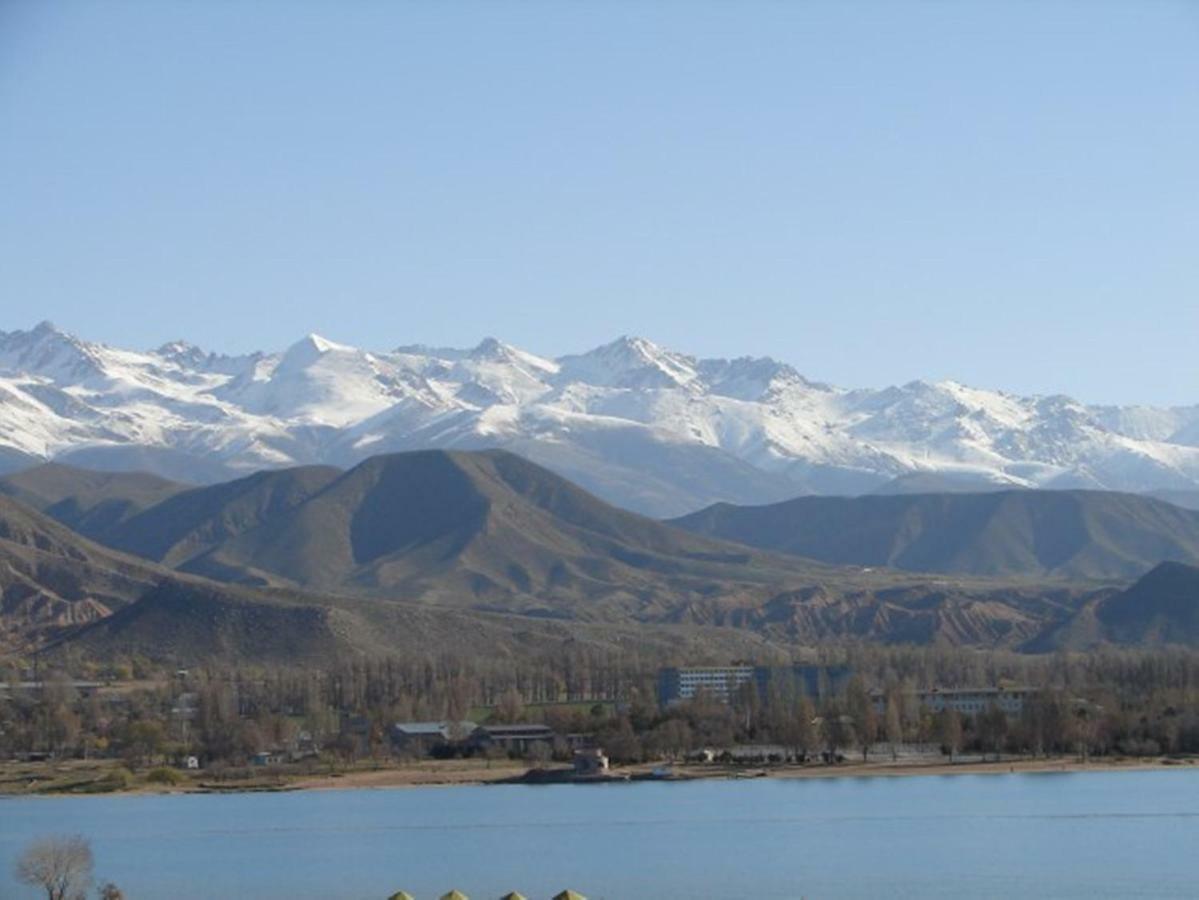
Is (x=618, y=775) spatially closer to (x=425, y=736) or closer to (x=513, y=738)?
(x=513, y=738)

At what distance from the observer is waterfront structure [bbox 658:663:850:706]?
156 meters

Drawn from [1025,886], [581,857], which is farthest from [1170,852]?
[581,857]

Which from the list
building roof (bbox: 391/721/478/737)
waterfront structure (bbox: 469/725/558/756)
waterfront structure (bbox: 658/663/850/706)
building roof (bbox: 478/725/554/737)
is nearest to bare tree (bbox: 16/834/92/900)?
waterfront structure (bbox: 469/725/558/756)

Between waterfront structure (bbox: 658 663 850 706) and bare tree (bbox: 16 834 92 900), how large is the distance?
279 feet

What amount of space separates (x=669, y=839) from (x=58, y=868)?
21.9 meters

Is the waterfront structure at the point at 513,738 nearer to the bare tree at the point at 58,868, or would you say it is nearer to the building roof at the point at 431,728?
the building roof at the point at 431,728

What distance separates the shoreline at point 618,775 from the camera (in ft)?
362

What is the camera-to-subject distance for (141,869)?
255 feet

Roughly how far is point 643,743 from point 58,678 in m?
62.3

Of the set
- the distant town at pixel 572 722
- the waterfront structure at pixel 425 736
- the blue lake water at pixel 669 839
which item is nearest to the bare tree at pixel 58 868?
the blue lake water at pixel 669 839

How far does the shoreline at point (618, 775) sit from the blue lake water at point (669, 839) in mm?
1977

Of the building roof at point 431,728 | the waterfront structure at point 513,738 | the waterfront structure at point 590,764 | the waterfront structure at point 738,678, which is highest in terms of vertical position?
the waterfront structure at point 738,678

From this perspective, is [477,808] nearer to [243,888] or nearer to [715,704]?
[243,888]

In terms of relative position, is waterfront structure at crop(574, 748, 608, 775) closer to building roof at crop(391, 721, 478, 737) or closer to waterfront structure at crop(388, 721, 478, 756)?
waterfront structure at crop(388, 721, 478, 756)
